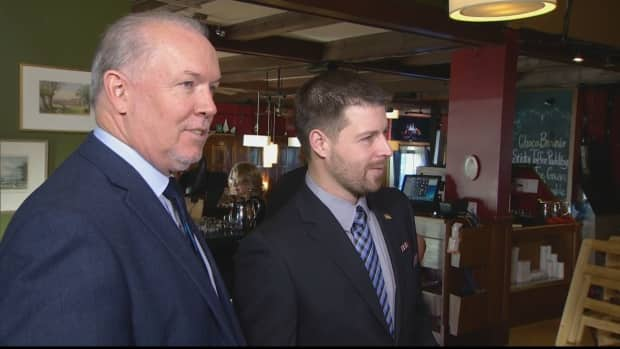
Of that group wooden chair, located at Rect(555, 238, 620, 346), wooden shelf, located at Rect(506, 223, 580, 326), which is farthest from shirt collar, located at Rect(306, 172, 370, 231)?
wooden shelf, located at Rect(506, 223, 580, 326)

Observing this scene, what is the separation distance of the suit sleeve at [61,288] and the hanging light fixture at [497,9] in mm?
2474

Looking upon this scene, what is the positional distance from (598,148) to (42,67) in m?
7.72

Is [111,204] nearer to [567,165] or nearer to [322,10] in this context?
[322,10]

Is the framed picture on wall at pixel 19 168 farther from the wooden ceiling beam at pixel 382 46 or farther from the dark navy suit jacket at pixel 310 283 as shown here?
the wooden ceiling beam at pixel 382 46

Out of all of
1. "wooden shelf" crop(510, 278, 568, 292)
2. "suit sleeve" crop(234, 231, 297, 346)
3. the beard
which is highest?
the beard

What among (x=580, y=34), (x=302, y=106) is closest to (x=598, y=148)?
(x=580, y=34)

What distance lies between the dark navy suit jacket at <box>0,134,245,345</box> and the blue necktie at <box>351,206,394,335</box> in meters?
0.68

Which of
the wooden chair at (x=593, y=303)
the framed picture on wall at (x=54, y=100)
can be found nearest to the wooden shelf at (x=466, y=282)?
the wooden chair at (x=593, y=303)

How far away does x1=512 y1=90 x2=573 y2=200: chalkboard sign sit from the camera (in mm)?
8594

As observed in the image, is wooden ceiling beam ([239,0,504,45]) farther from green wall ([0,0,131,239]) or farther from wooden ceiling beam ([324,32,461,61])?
green wall ([0,0,131,239])

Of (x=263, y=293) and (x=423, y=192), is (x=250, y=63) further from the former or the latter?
(x=263, y=293)

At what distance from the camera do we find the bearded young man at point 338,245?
1.58 m

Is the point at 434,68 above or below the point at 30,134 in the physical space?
above

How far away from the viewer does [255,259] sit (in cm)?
166
